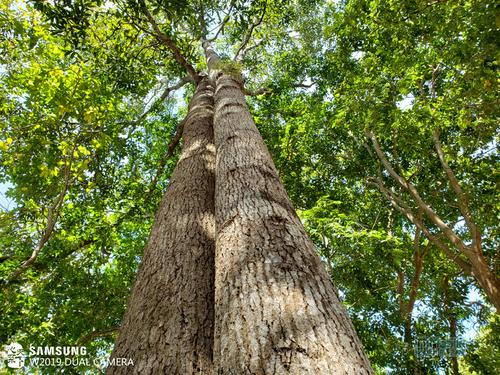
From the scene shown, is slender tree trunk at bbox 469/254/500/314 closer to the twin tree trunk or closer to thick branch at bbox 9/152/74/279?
the twin tree trunk

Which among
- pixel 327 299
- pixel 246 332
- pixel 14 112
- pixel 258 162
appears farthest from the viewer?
pixel 14 112

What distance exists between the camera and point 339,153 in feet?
31.6

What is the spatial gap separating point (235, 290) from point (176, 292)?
720 millimetres

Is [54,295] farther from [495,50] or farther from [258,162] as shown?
[495,50]

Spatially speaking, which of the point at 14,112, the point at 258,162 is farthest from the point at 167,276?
the point at 14,112

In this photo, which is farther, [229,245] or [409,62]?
[409,62]

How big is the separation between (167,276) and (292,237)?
0.96m

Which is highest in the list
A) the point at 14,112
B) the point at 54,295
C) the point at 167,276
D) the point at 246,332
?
the point at 14,112

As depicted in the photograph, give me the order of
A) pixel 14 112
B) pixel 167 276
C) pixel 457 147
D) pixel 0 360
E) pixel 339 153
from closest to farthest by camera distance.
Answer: pixel 167 276 → pixel 0 360 → pixel 14 112 → pixel 457 147 → pixel 339 153

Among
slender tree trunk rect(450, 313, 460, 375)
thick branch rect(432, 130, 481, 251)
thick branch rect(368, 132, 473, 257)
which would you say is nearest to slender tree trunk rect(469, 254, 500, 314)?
thick branch rect(368, 132, 473, 257)

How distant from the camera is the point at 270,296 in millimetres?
1369

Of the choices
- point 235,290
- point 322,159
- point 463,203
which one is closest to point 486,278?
point 463,203

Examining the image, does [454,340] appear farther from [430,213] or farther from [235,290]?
[235,290]

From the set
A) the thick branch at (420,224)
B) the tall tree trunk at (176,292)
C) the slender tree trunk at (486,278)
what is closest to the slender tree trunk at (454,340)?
the thick branch at (420,224)
